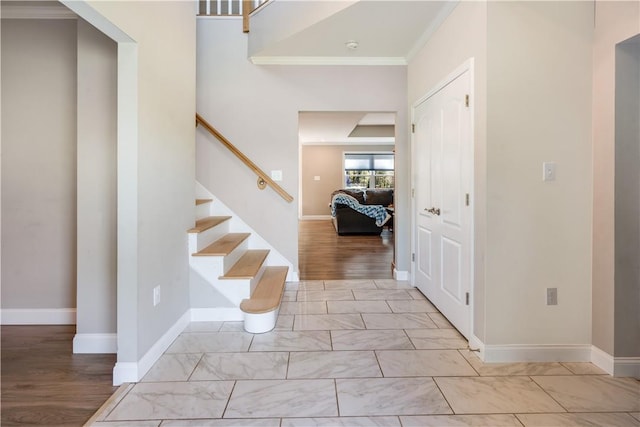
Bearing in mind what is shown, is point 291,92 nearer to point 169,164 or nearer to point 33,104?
point 169,164

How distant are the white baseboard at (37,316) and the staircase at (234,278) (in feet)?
3.61

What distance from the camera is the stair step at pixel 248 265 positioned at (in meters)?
2.91

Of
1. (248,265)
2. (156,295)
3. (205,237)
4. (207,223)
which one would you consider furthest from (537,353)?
(207,223)

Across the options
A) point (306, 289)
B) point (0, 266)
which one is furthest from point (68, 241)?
point (306, 289)

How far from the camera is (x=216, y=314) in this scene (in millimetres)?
2898

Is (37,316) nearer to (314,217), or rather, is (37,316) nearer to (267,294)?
(267,294)

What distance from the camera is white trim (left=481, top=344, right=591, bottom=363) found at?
2.20m

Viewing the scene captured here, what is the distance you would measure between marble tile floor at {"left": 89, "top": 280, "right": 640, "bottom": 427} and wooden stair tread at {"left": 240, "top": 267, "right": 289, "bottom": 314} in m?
0.18

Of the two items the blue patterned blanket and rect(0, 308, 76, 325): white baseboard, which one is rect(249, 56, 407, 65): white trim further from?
the blue patterned blanket

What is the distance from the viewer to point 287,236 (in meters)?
4.02

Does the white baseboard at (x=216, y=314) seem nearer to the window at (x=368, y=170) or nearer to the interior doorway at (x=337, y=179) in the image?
the interior doorway at (x=337, y=179)

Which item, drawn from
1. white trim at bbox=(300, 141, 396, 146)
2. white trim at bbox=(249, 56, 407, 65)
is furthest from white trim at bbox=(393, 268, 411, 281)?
white trim at bbox=(300, 141, 396, 146)

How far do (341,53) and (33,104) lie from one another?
281 cm

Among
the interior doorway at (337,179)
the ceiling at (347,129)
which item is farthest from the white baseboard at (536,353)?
the ceiling at (347,129)
